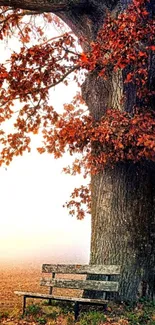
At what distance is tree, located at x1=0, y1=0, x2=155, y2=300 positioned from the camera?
9.67 meters

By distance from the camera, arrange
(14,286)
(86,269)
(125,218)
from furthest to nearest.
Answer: (14,286), (125,218), (86,269)

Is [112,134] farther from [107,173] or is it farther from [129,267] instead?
[129,267]

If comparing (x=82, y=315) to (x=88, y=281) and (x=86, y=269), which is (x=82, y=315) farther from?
(x=86, y=269)

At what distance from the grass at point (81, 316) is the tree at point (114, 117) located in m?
0.91

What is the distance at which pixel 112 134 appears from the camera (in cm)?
955

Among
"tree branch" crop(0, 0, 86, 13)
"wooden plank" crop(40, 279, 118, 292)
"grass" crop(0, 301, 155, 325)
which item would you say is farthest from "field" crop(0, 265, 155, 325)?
"tree branch" crop(0, 0, 86, 13)

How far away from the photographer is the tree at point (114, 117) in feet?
31.7

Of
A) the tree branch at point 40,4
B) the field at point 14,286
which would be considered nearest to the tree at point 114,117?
the tree branch at point 40,4

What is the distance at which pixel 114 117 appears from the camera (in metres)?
9.80

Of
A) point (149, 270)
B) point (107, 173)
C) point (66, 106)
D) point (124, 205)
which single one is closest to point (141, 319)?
point (149, 270)

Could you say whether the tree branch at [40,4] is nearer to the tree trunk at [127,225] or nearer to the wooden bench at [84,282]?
the tree trunk at [127,225]

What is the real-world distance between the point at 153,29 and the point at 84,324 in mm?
6227

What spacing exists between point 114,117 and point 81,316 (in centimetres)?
405

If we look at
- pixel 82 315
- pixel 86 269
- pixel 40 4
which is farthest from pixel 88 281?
pixel 40 4
